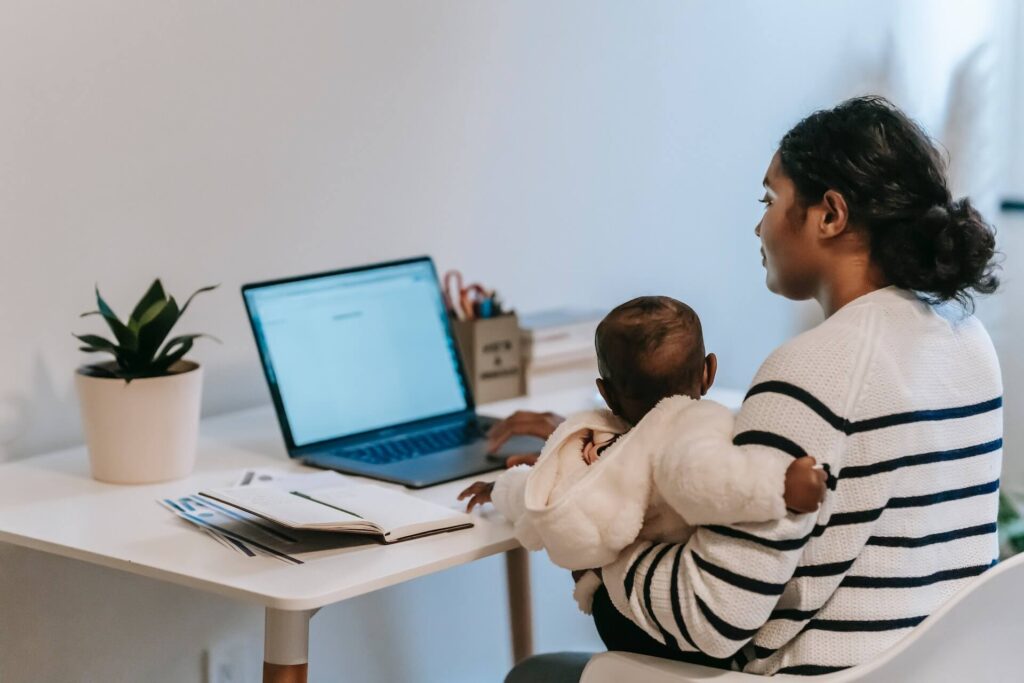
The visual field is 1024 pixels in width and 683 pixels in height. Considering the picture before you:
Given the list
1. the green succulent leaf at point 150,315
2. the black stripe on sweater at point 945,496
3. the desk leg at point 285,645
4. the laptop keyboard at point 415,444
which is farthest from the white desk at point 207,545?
the black stripe on sweater at point 945,496

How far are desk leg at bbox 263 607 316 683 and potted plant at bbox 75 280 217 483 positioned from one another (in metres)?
0.40

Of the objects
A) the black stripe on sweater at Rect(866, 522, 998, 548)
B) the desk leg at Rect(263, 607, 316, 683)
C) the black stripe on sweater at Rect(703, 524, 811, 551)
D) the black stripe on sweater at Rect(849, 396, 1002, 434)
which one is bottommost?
the desk leg at Rect(263, 607, 316, 683)

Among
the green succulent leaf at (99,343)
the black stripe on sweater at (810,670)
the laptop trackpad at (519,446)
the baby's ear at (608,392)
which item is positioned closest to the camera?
the black stripe on sweater at (810,670)

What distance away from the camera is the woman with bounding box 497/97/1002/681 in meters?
1.22

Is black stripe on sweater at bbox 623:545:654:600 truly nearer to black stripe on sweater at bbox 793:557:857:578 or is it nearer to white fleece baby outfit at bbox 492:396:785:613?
white fleece baby outfit at bbox 492:396:785:613

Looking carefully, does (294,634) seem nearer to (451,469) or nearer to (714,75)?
(451,469)

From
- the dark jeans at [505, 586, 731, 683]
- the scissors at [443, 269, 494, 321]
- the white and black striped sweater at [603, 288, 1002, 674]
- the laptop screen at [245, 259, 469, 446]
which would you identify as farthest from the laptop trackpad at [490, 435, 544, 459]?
the white and black striped sweater at [603, 288, 1002, 674]

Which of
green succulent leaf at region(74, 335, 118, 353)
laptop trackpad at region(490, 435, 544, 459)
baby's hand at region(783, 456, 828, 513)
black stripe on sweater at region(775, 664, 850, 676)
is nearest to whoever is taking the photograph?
baby's hand at region(783, 456, 828, 513)

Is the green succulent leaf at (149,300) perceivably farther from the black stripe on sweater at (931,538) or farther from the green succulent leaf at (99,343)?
the black stripe on sweater at (931,538)

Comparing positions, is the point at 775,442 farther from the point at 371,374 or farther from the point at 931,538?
the point at 371,374

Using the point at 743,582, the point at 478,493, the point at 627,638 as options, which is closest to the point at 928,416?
the point at 743,582

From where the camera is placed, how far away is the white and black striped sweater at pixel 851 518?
Result: 1.22 m

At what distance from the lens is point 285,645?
4.50 feet

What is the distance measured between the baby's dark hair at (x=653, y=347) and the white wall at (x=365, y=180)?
891 millimetres
